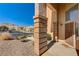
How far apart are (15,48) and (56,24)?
0.68m

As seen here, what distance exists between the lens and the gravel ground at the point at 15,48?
5.52ft

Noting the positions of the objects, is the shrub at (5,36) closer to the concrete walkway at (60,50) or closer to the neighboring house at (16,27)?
the neighboring house at (16,27)

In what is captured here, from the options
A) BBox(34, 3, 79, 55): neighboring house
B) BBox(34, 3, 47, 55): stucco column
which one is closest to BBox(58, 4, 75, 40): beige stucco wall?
BBox(34, 3, 79, 55): neighboring house

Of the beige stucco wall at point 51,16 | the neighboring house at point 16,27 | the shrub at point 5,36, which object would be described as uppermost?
the beige stucco wall at point 51,16

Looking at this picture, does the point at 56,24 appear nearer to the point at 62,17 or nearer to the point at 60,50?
the point at 62,17

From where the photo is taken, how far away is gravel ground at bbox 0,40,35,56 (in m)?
1.68

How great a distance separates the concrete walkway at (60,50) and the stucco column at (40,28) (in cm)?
9

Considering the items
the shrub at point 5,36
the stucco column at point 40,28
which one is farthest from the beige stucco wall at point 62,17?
the shrub at point 5,36

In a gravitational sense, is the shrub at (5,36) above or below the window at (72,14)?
below

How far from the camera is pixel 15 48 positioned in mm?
1703

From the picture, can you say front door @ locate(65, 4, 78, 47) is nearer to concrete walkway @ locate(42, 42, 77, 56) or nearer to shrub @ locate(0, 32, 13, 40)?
concrete walkway @ locate(42, 42, 77, 56)

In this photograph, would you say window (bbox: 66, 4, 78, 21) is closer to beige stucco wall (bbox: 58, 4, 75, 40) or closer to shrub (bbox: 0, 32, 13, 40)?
beige stucco wall (bbox: 58, 4, 75, 40)

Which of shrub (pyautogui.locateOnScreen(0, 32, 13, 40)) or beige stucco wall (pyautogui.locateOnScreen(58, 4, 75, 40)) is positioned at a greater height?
beige stucco wall (pyautogui.locateOnScreen(58, 4, 75, 40))

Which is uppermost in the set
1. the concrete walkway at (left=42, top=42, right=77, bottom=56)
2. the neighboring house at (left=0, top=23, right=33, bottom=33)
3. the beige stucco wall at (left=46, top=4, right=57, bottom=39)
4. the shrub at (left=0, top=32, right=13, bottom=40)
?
the beige stucco wall at (left=46, top=4, right=57, bottom=39)
